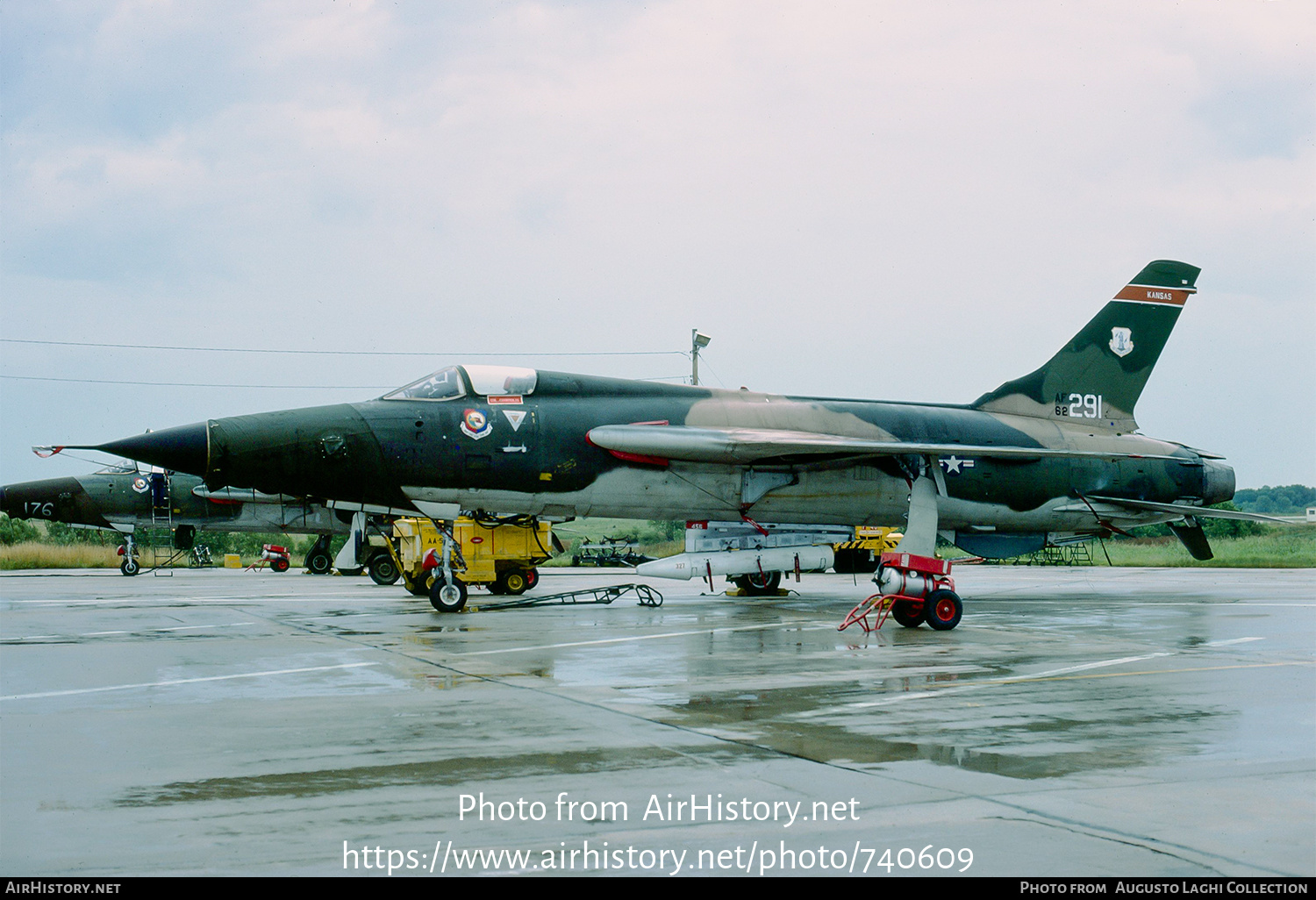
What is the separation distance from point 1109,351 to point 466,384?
1086 cm

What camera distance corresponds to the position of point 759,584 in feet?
62.7

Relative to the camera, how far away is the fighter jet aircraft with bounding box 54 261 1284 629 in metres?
12.7

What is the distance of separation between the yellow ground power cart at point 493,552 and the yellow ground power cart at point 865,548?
23.9ft

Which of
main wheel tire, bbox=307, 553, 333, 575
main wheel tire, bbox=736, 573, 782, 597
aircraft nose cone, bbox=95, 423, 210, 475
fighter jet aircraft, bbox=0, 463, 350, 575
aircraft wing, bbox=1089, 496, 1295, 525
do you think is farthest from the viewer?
main wheel tire, bbox=307, 553, 333, 575

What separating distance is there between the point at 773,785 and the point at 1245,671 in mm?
5806

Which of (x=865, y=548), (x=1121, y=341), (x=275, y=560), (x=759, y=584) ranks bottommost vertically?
(x=275, y=560)

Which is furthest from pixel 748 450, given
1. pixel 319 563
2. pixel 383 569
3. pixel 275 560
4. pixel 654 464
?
pixel 275 560

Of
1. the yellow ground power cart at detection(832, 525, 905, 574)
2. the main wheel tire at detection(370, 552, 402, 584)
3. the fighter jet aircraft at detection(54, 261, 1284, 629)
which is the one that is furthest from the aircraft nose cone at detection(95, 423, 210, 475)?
the yellow ground power cart at detection(832, 525, 905, 574)

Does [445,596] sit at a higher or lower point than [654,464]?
lower

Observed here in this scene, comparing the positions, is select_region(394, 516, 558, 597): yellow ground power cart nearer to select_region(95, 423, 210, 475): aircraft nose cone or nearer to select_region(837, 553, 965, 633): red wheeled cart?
select_region(95, 423, 210, 475): aircraft nose cone

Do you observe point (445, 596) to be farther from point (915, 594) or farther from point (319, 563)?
point (319, 563)

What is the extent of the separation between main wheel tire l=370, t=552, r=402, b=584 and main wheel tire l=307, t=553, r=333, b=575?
333 inches

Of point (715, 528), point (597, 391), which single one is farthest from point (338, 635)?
point (715, 528)

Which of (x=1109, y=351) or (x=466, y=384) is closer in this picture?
(x=466, y=384)
